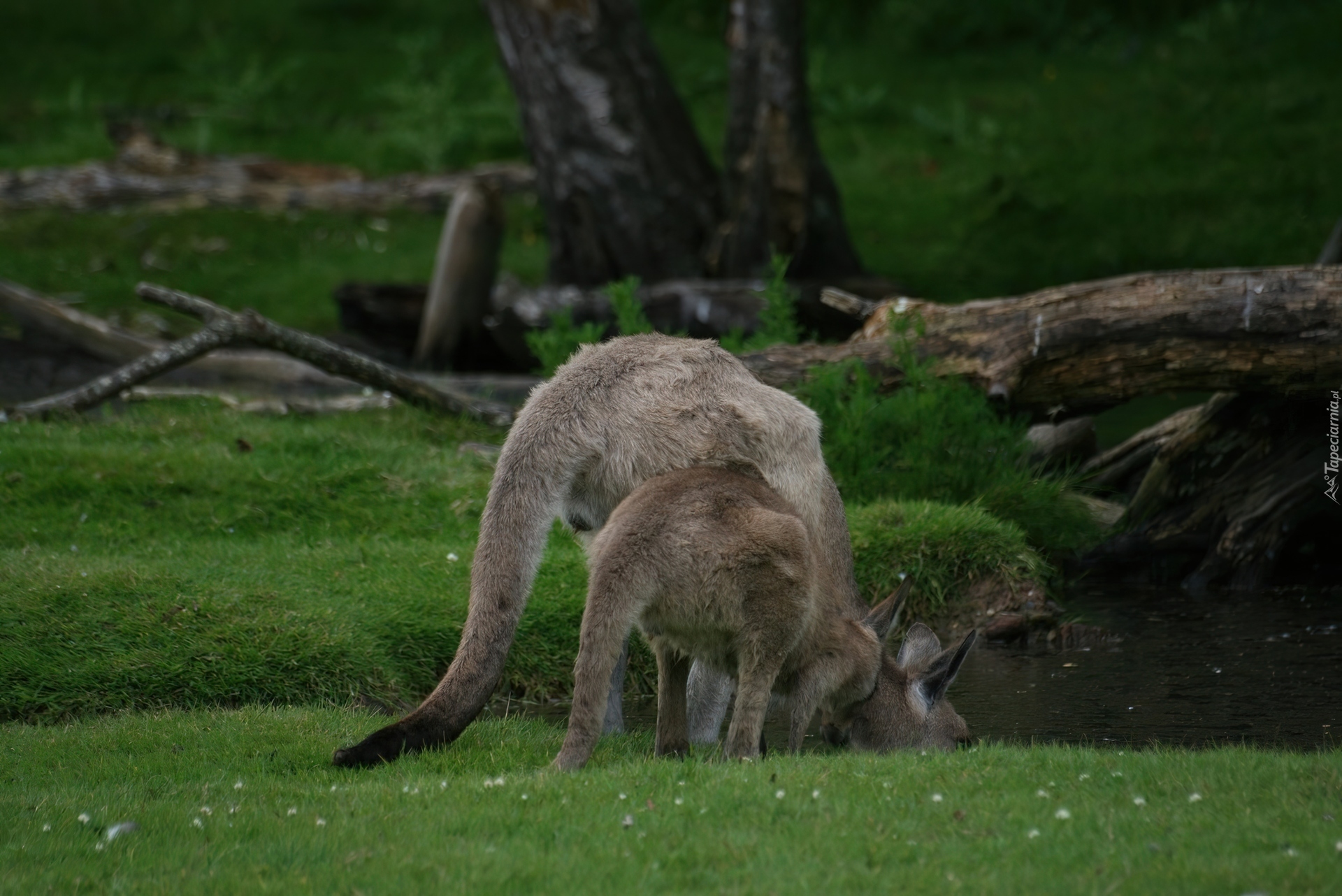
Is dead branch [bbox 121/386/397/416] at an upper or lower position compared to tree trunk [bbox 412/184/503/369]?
lower

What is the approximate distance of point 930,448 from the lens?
9531 millimetres

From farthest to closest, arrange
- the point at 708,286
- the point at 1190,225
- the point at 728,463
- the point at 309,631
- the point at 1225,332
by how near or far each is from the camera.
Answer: the point at 1190,225 → the point at 708,286 → the point at 1225,332 → the point at 309,631 → the point at 728,463

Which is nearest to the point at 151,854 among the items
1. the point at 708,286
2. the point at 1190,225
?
the point at 708,286

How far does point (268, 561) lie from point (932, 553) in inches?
154

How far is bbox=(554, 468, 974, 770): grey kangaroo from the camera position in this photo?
5.05 m

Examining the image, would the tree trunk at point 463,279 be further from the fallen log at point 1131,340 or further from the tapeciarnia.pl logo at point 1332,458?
the tapeciarnia.pl logo at point 1332,458

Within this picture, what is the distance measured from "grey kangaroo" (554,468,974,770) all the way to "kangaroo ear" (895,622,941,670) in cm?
40

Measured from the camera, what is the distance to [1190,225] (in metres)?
20.1

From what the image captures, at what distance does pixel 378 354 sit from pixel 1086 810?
1164 centimetres

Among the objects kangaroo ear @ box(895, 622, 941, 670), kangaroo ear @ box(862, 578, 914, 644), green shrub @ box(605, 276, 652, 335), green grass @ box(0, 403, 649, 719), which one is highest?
green shrub @ box(605, 276, 652, 335)

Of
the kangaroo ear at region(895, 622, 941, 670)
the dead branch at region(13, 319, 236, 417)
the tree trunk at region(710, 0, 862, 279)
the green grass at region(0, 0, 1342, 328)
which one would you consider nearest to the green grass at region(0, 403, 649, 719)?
the dead branch at region(13, 319, 236, 417)

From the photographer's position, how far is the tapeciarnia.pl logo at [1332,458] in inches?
341

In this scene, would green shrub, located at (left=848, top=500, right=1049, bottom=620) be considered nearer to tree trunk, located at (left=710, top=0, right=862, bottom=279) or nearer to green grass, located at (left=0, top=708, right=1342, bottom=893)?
green grass, located at (left=0, top=708, right=1342, bottom=893)

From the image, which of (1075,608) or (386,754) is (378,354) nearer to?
(1075,608)
